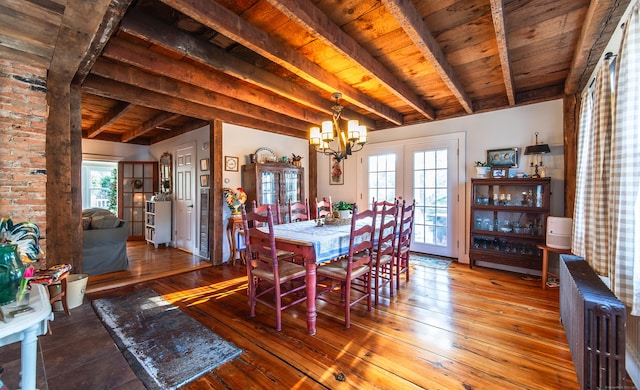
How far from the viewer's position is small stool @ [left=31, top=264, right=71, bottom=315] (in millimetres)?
2059

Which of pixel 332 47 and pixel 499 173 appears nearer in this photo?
pixel 332 47

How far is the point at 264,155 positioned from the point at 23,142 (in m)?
3.00

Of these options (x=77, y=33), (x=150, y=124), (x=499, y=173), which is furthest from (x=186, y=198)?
(x=499, y=173)

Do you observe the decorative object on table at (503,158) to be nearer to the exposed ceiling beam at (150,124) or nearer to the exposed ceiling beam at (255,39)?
the exposed ceiling beam at (255,39)

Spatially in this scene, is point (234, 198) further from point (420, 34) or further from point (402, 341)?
point (420, 34)

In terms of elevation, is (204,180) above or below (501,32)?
below

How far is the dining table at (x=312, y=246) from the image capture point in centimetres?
215

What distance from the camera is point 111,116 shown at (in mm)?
4262

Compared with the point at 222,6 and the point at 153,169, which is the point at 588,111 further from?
the point at 153,169

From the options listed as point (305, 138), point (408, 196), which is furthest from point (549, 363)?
point (305, 138)

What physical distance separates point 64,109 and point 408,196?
15.1 feet

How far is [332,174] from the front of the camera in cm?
565

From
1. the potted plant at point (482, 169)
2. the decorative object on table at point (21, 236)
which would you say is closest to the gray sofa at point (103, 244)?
the decorative object on table at point (21, 236)

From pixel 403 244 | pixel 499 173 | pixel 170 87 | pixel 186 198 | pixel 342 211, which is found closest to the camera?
pixel 170 87
